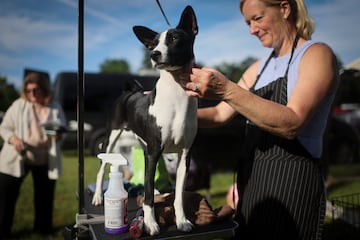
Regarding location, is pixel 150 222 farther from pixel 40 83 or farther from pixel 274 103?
pixel 40 83

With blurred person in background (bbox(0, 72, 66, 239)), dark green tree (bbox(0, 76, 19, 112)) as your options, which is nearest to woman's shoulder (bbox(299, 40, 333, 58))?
blurred person in background (bbox(0, 72, 66, 239))

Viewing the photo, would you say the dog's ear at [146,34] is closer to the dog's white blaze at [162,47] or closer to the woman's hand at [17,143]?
the dog's white blaze at [162,47]

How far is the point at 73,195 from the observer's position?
3.92 metres

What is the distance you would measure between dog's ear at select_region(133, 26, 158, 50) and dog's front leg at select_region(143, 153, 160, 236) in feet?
1.02

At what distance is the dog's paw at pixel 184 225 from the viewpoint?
86 cm

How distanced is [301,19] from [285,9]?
0.08m

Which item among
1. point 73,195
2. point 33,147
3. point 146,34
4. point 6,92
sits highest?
point 146,34

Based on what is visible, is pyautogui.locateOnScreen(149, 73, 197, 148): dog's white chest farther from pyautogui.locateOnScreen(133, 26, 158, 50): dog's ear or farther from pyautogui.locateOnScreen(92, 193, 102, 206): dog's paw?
pyautogui.locateOnScreen(92, 193, 102, 206): dog's paw

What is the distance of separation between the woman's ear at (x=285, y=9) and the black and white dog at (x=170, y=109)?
1.19ft

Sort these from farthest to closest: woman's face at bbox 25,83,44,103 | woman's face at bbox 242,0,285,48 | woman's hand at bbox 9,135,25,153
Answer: woman's face at bbox 25,83,44,103
woman's hand at bbox 9,135,25,153
woman's face at bbox 242,0,285,48

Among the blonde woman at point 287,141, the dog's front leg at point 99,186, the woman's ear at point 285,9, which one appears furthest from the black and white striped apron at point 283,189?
the dog's front leg at point 99,186

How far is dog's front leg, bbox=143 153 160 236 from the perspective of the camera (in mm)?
838

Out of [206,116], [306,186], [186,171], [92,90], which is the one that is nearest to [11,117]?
[206,116]

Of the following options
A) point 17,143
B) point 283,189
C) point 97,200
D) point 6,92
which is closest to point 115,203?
point 97,200
